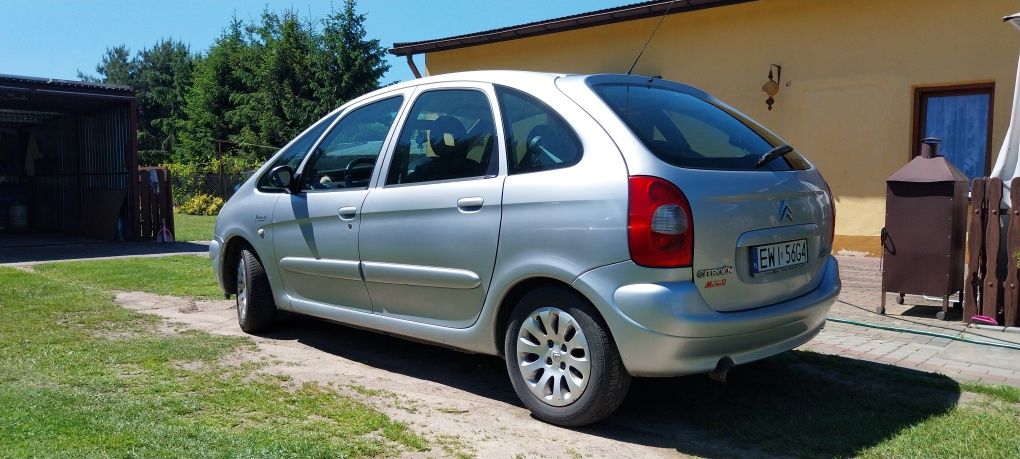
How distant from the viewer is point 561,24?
43.8 feet

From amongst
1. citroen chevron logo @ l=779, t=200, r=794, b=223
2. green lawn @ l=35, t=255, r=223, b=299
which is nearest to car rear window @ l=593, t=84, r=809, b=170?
citroen chevron logo @ l=779, t=200, r=794, b=223

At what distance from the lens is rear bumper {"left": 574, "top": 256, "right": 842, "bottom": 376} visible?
334 centimetres

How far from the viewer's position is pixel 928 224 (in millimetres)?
6516

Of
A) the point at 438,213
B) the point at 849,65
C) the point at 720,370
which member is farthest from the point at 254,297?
the point at 849,65

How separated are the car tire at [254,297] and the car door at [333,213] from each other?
0.38 metres

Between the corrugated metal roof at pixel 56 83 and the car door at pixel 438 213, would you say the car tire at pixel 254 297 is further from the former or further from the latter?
the corrugated metal roof at pixel 56 83

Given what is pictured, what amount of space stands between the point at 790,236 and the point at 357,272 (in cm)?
252

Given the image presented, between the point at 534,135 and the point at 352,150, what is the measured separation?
64.2 inches

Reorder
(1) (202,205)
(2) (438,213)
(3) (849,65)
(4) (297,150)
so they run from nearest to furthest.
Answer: (2) (438,213) → (4) (297,150) → (3) (849,65) → (1) (202,205)

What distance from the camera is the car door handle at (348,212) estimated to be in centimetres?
477

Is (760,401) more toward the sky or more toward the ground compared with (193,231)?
more toward the ground

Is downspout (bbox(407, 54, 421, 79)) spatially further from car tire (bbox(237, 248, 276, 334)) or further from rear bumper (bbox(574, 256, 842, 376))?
rear bumper (bbox(574, 256, 842, 376))

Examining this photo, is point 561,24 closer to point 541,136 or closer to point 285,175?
point 285,175

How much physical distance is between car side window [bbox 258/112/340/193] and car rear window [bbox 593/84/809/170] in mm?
2326
